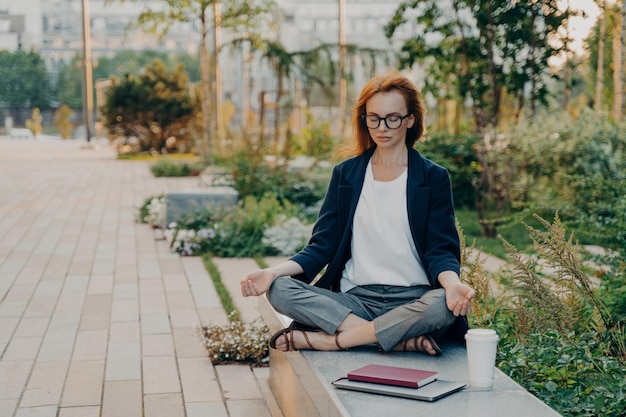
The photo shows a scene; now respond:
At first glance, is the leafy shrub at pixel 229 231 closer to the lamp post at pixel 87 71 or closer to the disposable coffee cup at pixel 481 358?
the disposable coffee cup at pixel 481 358

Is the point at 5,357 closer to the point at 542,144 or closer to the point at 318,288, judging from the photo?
the point at 318,288

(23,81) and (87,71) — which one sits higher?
(87,71)

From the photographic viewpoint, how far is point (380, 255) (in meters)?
3.28

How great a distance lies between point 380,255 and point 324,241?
253mm

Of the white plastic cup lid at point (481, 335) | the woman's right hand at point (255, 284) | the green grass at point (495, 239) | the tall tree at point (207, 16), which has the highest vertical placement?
the tall tree at point (207, 16)

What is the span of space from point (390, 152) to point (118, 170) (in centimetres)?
1546

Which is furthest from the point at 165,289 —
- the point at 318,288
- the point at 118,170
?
the point at 118,170

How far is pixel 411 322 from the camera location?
2963 mm

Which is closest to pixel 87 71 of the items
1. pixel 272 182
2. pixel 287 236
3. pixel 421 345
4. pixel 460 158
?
pixel 460 158

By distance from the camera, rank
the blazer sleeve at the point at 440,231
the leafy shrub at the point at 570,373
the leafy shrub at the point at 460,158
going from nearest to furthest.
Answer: the leafy shrub at the point at 570,373 → the blazer sleeve at the point at 440,231 → the leafy shrub at the point at 460,158

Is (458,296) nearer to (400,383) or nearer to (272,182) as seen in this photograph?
(400,383)

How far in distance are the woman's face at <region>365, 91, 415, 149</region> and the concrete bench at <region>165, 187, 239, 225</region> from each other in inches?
204

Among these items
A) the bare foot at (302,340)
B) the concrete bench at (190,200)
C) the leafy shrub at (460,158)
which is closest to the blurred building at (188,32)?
the leafy shrub at (460,158)

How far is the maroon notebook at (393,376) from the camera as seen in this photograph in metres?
2.55
